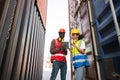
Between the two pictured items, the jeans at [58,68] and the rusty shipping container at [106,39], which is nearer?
the rusty shipping container at [106,39]

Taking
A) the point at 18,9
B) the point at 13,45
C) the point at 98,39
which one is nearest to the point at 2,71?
the point at 13,45

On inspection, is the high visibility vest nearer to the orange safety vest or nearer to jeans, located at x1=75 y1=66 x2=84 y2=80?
jeans, located at x1=75 y1=66 x2=84 y2=80

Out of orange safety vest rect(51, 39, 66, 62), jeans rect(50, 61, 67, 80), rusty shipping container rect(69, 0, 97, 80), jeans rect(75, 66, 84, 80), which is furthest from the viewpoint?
orange safety vest rect(51, 39, 66, 62)

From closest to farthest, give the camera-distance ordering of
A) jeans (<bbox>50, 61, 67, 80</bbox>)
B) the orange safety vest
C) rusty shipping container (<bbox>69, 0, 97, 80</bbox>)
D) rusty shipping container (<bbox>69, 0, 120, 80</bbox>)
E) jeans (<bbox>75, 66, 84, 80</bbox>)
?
rusty shipping container (<bbox>69, 0, 120, 80</bbox>) < jeans (<bbox>75, 66, 84, 80</bbox>) < rusty shipping container (<bbox>69, 0, 97, 80</bbox>) < jeans (<bbox>50, 61, 67, 80</bbox>) < the orange safety vest

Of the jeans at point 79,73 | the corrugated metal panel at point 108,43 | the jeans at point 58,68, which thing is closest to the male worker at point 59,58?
the jeans at point 58,68

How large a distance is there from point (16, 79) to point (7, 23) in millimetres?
901

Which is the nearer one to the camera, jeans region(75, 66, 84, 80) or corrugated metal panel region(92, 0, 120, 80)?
corrugated metal panel region(92, 0, 120, 80)

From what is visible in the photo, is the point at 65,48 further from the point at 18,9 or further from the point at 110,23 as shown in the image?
the point at 18,9

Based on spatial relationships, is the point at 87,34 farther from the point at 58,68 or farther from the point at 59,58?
the point at 58,68

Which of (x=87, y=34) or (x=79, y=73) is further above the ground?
(x=87, y=34)

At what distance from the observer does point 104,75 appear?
2.72 m

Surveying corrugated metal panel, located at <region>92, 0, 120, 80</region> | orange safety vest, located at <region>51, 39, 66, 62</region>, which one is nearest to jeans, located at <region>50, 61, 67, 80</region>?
orange safety vest, located at <region>51, 39, 66, 62</region>

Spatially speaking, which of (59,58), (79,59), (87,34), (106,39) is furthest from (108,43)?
(59,58)

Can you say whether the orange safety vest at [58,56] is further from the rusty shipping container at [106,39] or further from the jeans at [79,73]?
the jeans at [79,73]
